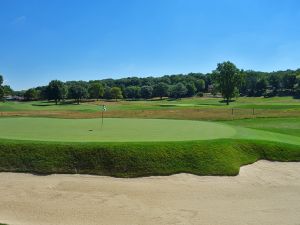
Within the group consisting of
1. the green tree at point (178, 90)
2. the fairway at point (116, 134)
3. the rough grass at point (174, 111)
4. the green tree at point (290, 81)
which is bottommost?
the rough grass at point (174, 111)

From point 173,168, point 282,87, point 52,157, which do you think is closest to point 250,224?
point 173,168

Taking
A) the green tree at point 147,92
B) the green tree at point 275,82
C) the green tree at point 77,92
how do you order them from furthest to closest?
1. the green tree at point 147,92
2. the green tree at point 275,82
3. the green tree at point 77,92

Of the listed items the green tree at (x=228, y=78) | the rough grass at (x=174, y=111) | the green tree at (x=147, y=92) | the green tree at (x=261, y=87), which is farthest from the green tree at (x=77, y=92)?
the green tree at (x=261, y=87)

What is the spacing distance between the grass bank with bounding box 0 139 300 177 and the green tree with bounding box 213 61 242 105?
79781 millimetres

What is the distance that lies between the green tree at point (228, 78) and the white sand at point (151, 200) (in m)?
80.7

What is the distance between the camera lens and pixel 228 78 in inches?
3794

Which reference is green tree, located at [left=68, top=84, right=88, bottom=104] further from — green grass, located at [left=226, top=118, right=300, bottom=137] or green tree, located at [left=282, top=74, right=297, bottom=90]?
green grass, located at [left=226, top=118, right=300, bottom=137]

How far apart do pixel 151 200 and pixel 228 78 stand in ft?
282

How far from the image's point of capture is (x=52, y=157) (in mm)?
17172

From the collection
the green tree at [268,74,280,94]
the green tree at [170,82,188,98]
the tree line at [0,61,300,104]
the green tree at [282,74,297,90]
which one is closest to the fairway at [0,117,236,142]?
the tree line at [0,61,300,104]

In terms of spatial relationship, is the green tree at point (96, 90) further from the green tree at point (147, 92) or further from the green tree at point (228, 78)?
the green tree at point (228, 78)

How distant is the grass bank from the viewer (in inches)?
657

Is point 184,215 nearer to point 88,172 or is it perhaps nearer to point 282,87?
point 88,172

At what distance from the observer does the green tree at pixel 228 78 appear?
96.0m
